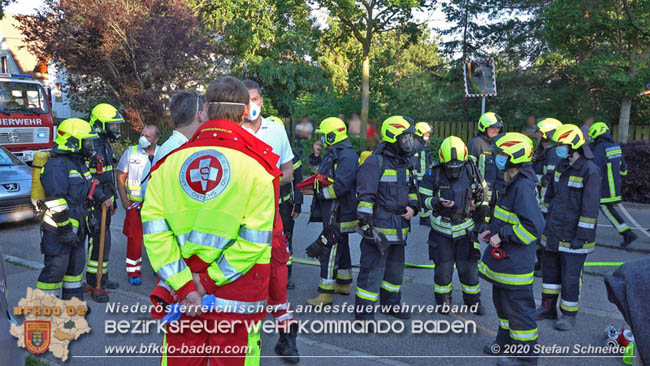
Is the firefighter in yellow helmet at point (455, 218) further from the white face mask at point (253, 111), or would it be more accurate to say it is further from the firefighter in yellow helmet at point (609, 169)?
the firefighter in yellow helmet at point (609, 169)

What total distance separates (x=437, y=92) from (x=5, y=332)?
20.7 m

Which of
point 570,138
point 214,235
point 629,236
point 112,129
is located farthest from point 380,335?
point 629,236

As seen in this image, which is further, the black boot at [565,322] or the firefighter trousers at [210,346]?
the black boot at [565,322]

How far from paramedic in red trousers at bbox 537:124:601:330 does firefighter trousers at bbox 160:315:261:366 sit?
12.7 feet

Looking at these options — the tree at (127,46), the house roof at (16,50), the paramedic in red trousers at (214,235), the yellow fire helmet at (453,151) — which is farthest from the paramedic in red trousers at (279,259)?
the house roof at (16,50)

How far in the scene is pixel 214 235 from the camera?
107 inches

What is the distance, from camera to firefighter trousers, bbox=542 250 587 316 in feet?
17.8

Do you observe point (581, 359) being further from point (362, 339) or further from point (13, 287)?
point (13, 287)

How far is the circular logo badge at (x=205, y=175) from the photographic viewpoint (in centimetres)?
272

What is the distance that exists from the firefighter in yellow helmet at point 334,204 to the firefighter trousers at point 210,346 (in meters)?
3.13

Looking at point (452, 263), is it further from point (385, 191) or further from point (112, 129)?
point (112, 129)

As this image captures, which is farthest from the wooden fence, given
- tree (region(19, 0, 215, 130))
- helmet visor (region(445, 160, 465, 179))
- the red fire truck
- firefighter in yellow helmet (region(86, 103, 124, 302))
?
firefighter in yellow helmet (region(86, 103, 124, 302))

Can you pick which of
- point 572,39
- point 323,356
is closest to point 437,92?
point 572,39

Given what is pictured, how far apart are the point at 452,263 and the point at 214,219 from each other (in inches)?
146
